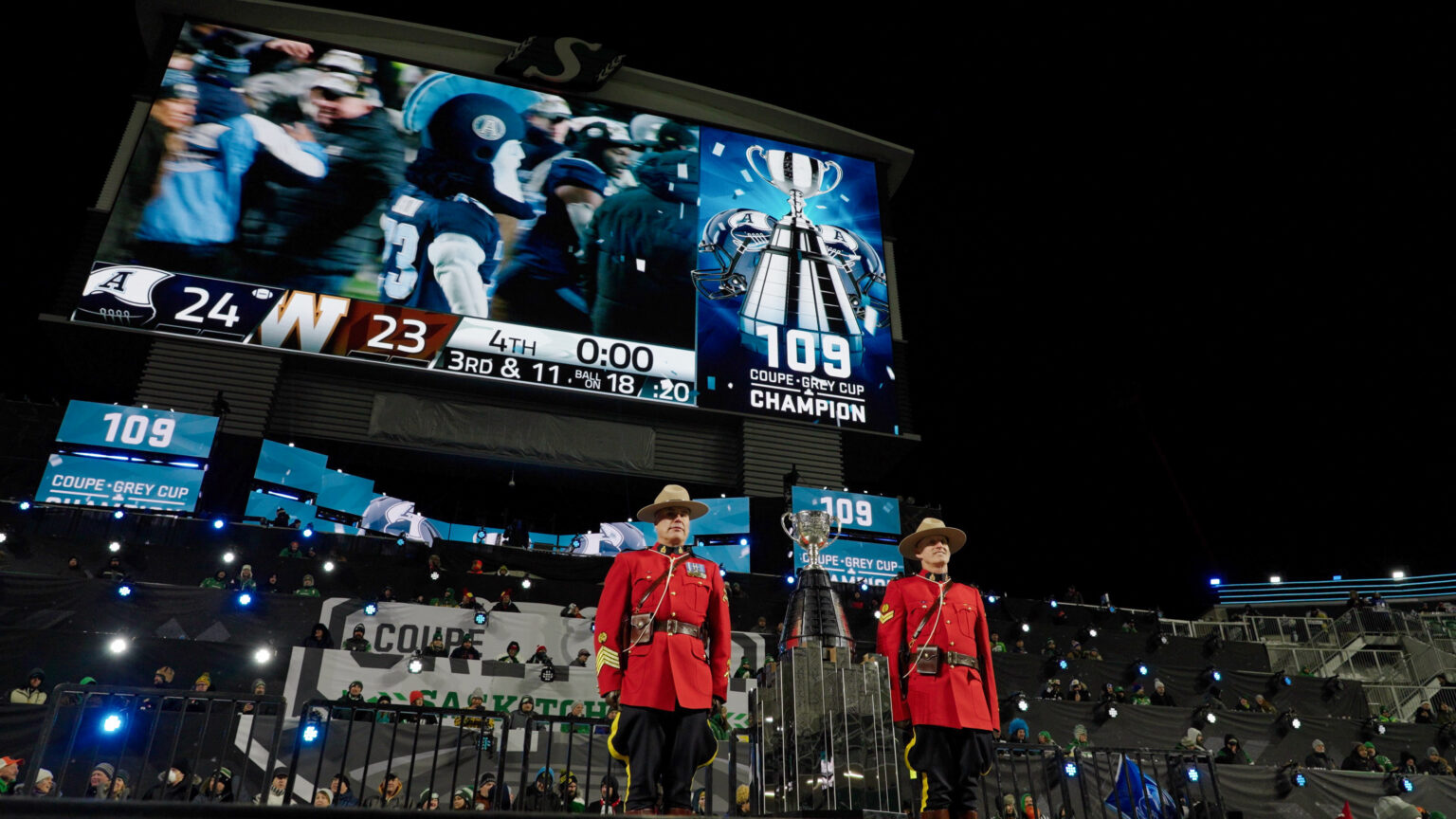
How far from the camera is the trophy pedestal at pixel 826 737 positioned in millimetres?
4656

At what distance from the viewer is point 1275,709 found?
16.1 m

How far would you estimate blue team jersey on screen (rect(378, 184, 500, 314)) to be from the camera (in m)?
17.9

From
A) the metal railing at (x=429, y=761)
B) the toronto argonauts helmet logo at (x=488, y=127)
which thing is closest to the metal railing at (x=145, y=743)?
the metal railing at (x=429, y=761)

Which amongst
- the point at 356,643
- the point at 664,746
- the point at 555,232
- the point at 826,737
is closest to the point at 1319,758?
the point at 826,737

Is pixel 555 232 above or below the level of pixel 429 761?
above

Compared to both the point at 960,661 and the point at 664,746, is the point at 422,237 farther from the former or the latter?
the point at 960,661

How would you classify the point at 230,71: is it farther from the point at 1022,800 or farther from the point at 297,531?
the point at 1022,800

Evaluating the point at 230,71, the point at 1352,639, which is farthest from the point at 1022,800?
the point at 230,71

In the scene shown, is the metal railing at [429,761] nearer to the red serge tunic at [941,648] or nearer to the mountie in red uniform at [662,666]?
the red serge tunic at [941,648]

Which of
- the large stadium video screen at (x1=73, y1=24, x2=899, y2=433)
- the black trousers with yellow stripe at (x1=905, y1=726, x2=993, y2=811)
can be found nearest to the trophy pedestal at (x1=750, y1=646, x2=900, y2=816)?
the black trousers with yellow stripe at (x1=905, y1=726, x2=993, y2=811)

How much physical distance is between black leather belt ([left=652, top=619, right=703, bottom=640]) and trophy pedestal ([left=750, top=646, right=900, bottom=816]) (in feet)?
1.82

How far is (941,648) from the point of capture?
5914 mm

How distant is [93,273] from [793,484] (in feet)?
44.9

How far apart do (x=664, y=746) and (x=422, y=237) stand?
15.5 meters
